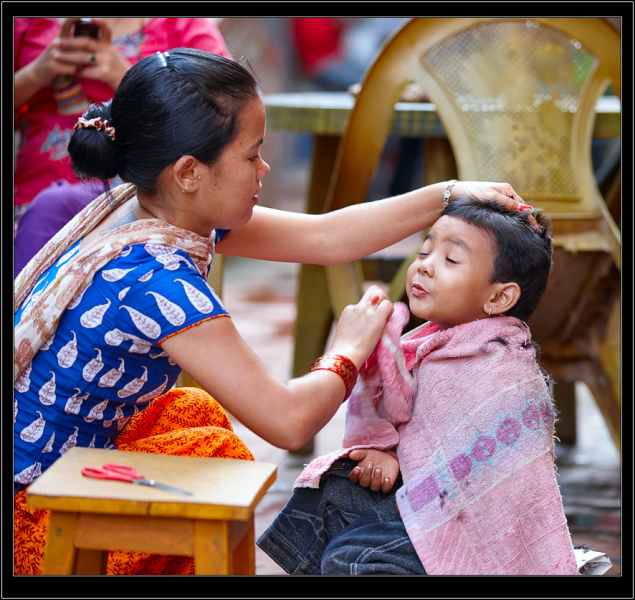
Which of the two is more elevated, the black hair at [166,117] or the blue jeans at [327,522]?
the black hair at [166,117]

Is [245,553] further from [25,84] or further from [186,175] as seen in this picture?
[25,84]

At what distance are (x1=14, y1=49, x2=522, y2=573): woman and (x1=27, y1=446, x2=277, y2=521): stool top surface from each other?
5.0 inches

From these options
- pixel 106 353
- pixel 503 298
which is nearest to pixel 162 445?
pixel 106 353

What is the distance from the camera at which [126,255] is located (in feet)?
4.51

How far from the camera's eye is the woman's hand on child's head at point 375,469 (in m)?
1.53

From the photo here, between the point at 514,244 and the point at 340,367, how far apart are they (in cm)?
46

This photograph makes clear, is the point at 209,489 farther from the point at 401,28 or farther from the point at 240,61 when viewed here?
the point at 401,28

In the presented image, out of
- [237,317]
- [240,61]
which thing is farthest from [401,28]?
[237,317]

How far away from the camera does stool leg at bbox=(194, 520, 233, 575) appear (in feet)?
3.73

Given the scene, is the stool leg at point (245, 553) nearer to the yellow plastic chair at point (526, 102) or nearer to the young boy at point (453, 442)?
the young boy at point (453, 442)

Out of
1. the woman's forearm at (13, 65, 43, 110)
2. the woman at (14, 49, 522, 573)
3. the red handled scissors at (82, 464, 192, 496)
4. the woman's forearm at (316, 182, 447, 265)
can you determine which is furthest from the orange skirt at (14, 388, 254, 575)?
the woman's forearm at (13, 65, 43, 110)

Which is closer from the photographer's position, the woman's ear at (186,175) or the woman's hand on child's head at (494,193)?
the woman's ear at (186,175)

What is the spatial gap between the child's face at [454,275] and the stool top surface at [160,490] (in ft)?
1.76

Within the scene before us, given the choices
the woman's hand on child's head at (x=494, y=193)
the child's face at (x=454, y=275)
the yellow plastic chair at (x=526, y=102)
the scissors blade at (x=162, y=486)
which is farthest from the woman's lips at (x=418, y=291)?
the yellow plastic chair at (x=526, y=102)
